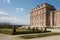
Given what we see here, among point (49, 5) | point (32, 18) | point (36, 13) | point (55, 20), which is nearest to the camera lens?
point (55, 20)

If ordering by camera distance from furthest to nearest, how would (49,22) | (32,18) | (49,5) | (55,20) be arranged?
(32,18)
(49,5)
(49,22)
(55,20)

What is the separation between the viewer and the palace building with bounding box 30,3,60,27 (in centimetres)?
5004

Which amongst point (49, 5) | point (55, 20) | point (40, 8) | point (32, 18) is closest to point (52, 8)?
point (49, 5)

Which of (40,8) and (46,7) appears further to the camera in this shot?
(40,8)

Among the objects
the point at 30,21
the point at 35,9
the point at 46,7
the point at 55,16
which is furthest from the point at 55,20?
the point at 30,21

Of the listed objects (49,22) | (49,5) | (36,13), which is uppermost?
(49,5)

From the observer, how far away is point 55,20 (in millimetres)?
50000

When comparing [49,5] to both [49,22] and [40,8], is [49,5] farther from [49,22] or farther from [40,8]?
[49,22]

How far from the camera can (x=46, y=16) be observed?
5459 cm

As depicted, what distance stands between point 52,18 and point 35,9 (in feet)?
54.8

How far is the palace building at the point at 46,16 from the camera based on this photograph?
50044mm

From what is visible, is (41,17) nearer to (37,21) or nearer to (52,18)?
(37,21)

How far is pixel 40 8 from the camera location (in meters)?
59.3

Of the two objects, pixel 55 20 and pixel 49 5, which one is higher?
pixel 49 5
